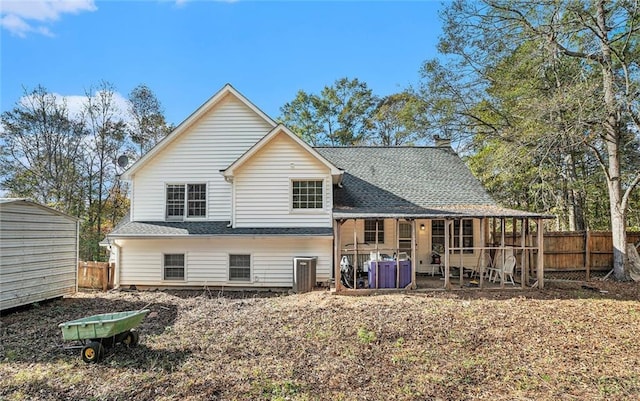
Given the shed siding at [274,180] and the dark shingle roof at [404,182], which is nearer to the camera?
the shed siding at [274,180]

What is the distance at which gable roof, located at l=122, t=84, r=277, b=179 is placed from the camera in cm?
1319

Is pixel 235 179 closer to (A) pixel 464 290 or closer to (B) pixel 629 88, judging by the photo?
(A) pixel 464 290

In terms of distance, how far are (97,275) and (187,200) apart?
426 centimetres

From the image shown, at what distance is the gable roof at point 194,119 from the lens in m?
13.2

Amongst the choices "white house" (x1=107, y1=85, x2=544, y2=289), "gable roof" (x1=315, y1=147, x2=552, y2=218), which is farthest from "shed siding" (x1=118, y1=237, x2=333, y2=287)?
"gable roof" (x1=315, y1=147, x2=552, y2=218)

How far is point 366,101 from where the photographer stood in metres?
32.4

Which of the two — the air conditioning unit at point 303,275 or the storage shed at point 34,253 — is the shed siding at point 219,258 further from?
the storage shed at point 34,253

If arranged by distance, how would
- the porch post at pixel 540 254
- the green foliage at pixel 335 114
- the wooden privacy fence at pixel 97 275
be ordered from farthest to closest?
the green foliage at pixel 335 114, the wooden privacy fence at pixel 97 275, the porch post at pixel 540 254

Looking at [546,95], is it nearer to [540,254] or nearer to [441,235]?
[441,235]

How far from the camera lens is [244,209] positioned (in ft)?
41.5

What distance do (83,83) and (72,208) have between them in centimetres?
786

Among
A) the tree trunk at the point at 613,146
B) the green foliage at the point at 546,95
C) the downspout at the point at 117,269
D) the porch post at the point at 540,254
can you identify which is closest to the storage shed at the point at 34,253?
the downspout at the point at 117,269

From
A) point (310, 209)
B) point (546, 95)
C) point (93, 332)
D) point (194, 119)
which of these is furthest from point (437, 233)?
point (93, 332)

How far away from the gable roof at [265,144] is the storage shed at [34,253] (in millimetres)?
5414
